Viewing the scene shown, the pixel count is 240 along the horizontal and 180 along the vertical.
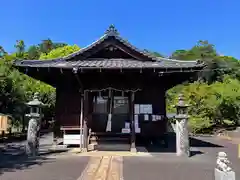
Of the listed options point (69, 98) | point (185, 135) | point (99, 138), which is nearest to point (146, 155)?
point (185, 135)

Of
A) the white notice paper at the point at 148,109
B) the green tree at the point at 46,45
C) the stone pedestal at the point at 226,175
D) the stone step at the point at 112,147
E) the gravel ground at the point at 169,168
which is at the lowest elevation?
the gravel ground at the point at 169,168

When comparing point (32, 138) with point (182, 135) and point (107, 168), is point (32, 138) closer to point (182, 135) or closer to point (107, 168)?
point (107, 168)

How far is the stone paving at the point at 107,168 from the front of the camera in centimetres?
616

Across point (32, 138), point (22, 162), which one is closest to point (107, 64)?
point (32, 138)

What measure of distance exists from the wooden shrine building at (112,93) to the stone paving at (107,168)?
2215mm

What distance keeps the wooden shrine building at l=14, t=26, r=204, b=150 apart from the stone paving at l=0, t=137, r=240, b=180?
2215 millimetres

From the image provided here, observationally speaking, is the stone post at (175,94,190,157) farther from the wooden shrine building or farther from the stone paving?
the wooden shrine building

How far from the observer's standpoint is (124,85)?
10.8 meters

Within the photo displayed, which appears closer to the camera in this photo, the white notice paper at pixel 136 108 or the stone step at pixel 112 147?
the stone step at pixel 112 147

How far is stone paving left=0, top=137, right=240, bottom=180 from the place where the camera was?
20.2ft

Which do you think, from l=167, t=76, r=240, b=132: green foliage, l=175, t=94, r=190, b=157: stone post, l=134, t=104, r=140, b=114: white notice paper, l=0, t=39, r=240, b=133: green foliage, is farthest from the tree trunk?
l=167, t=76, r=240, b=132: green foliage

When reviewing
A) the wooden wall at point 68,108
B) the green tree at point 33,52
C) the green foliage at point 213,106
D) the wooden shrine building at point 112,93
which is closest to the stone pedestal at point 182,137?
the wooden shrine building at point 112,93

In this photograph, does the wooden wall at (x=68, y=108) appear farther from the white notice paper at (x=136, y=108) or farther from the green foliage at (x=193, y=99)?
the green foliage at (x=193, y=99)

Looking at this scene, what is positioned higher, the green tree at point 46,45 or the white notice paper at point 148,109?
the green tree at point 46,45
